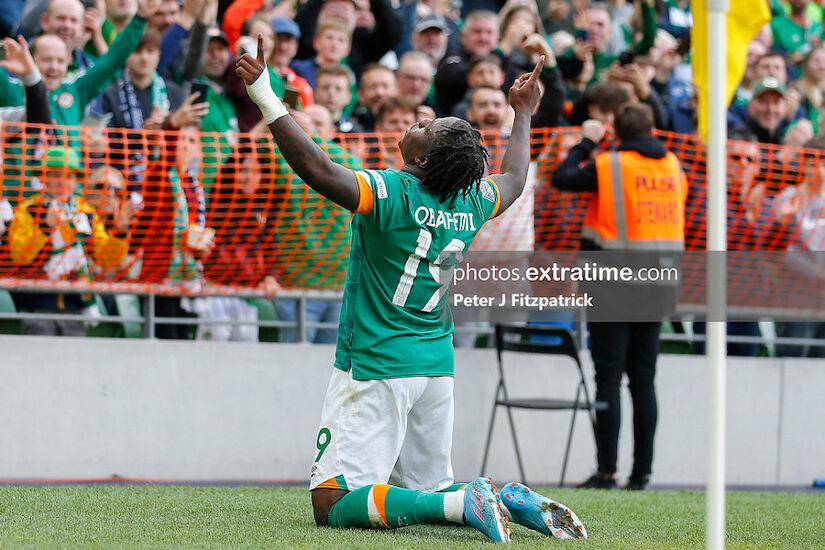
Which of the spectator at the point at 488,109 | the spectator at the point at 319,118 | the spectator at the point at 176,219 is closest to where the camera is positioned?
the spectator at the point at 176,219

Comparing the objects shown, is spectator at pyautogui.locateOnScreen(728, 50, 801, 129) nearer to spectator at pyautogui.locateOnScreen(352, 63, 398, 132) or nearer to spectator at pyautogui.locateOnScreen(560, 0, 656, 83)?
spectator at pyautogui.locateOnScreen(560, 0, 656, 83)

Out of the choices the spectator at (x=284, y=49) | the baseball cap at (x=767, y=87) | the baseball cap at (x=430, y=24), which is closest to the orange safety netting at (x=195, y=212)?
the spectator at (x=284, y=49)

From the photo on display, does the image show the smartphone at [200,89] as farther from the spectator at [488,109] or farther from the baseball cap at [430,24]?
the baseball cap at [430,24]

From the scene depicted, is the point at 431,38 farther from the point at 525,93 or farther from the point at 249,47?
the point at 525,93

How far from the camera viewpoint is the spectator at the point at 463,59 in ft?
36.2

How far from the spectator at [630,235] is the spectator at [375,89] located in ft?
8.22

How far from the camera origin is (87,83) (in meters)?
8.95

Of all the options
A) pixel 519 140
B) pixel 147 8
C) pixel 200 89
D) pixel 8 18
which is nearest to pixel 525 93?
pixel 519 140

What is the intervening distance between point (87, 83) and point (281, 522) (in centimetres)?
452

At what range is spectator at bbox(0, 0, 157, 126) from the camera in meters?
8.71

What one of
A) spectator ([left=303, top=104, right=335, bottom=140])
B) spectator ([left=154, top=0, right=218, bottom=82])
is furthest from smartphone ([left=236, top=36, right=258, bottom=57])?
spectator ([left=154, top=0, right=218, bottom=82])

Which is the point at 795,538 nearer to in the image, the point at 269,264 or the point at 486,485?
the point at 486,485

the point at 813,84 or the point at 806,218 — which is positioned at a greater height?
the point at 813,84

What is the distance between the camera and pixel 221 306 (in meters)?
9.20
